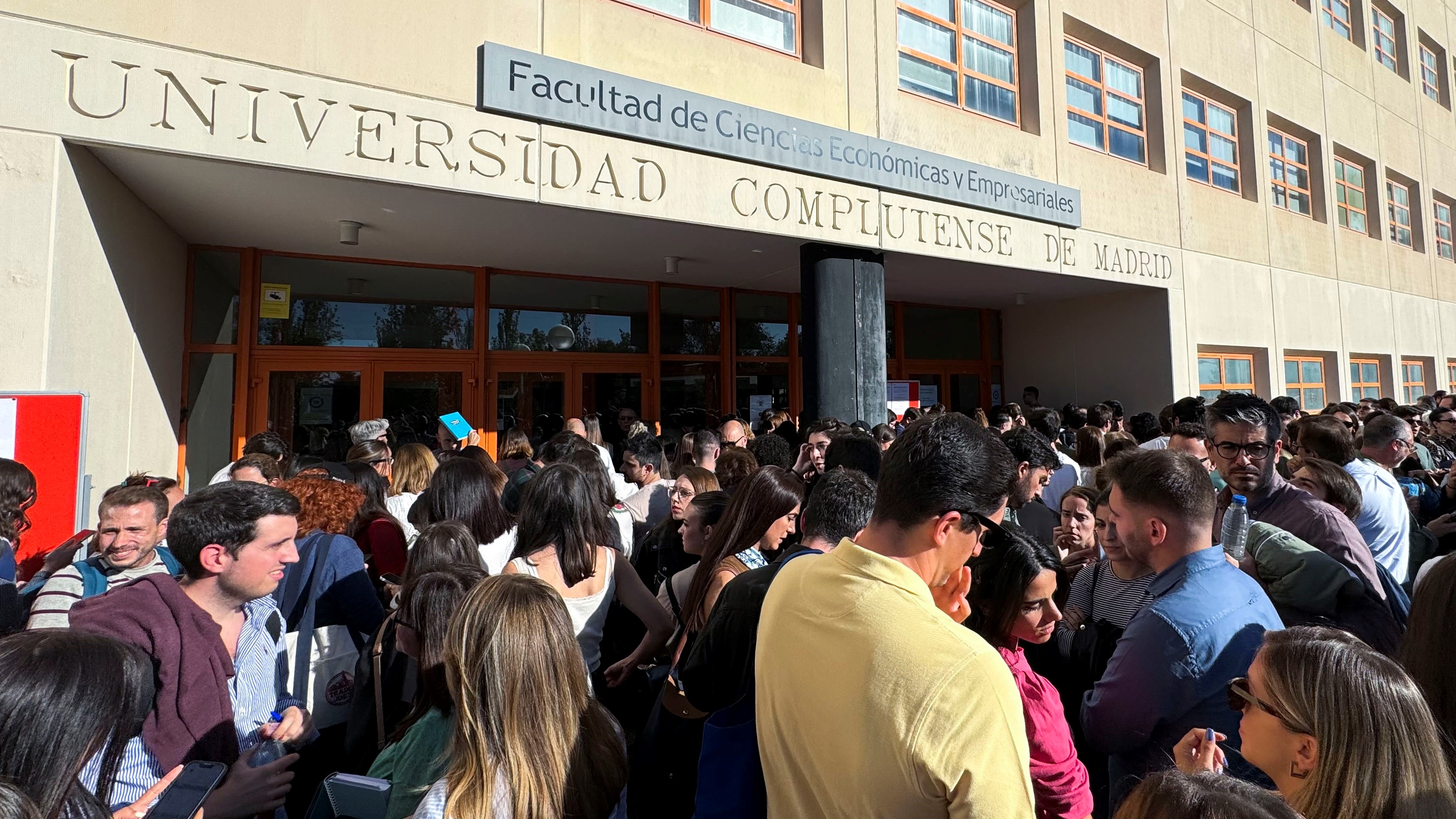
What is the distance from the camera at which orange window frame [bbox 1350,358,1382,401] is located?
16.1 meters

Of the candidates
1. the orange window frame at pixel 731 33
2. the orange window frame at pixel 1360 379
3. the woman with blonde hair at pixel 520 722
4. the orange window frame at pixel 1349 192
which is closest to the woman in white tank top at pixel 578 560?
the woman with blonde hair at pixel 520 722

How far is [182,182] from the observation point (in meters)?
5.95

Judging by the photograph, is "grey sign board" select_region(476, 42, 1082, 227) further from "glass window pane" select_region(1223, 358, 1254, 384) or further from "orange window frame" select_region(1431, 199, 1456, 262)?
"orange window frame" select_region(1431, 199, 1456, 262)

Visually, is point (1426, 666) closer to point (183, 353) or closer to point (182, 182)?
point (182, 182)

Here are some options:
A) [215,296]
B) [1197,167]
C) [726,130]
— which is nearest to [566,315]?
[726,130]

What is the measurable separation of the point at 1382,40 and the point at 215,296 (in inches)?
1025

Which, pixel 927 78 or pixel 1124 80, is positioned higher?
pixel 1124 80

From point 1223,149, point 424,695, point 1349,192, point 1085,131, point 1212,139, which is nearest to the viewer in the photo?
point 424,695

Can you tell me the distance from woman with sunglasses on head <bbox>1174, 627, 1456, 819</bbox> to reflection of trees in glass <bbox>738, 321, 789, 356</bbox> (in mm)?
10235

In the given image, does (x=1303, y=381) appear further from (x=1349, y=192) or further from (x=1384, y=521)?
(x=1384, y=521)

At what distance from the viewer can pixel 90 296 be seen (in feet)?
17.7

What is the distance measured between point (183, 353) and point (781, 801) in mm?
8772

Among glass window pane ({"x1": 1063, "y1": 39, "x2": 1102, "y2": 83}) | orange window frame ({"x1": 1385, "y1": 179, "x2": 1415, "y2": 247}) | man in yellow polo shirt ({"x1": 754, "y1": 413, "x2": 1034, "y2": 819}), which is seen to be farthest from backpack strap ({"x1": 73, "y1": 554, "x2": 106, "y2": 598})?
orange window frame ({"x1": 1385, "y1": 179, "x2": 1415, "y2": 247})

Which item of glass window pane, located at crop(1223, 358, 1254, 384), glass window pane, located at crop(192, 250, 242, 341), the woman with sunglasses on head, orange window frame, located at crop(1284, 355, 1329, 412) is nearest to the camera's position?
the woman with sunglasses on head
